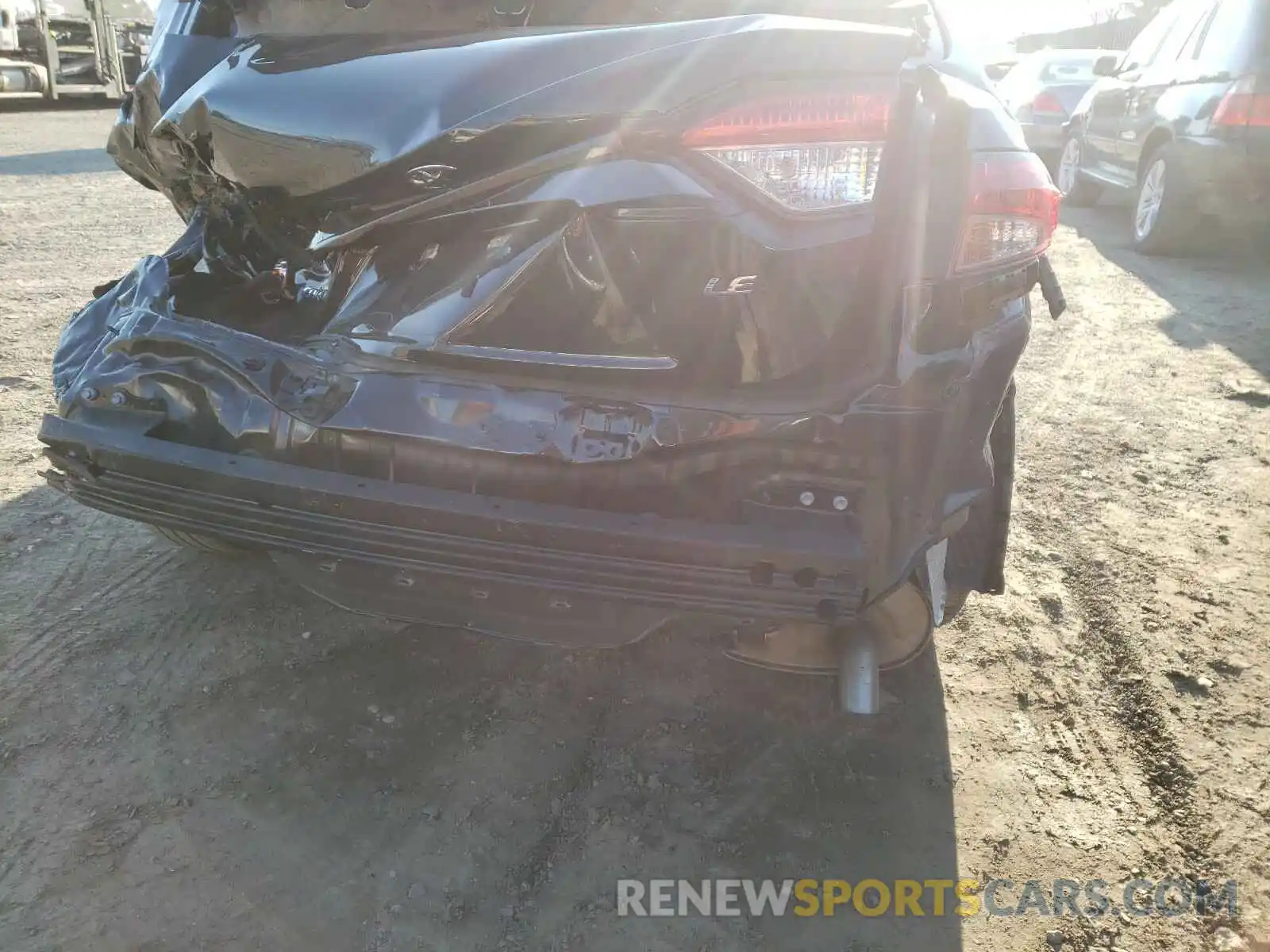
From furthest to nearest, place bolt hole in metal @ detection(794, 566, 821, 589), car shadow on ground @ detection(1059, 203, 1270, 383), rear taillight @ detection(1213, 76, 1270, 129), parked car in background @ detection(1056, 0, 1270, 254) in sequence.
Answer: parked car in background @ detection(1056, 0, 1270, 254) → rear taillight @ detection(1213, 76, 1270, 129) → car shadow on ground @ detection(1059, 203, 1270, 383) → bolt hole in metal @ detection(794, 566, 821, 589)

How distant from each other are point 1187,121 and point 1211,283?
1.19m

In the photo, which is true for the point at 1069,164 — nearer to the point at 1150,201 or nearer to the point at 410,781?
the point at 1150,201

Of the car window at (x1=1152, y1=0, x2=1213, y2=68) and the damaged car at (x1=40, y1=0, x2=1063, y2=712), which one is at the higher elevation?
the car window at (x1=1152, y1=0, x2=1213, y2=68)

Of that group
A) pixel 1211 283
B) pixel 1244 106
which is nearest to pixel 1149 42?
pixel 1244 106

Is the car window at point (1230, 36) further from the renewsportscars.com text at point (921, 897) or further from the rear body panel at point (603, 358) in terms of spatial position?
the renewsportscars.com text at point (921, 897)

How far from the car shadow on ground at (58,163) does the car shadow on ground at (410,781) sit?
8.49 meters

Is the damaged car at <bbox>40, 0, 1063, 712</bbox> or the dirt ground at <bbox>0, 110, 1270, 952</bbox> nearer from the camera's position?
the damaged car at <bbox>40, 0, 1063, 712</bbox>

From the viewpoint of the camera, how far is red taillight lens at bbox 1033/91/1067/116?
1066 cm

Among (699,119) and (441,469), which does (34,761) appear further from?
(699,119)

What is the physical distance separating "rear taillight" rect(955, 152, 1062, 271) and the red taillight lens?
1036cm

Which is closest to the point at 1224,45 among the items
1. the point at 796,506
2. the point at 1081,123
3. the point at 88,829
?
the point at 1081,123

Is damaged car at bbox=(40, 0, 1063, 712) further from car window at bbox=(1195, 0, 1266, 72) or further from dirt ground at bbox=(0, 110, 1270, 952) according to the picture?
car window at bbox=(1195, 0, 1266, 72)

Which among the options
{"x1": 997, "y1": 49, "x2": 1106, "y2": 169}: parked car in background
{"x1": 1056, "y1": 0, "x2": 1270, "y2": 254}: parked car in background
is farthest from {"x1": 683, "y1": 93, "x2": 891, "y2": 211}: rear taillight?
{"x1": 997, "y1": 49, "x2": 1106, "y2": 169}: parked car in background

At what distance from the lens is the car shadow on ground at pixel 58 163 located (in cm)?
939
